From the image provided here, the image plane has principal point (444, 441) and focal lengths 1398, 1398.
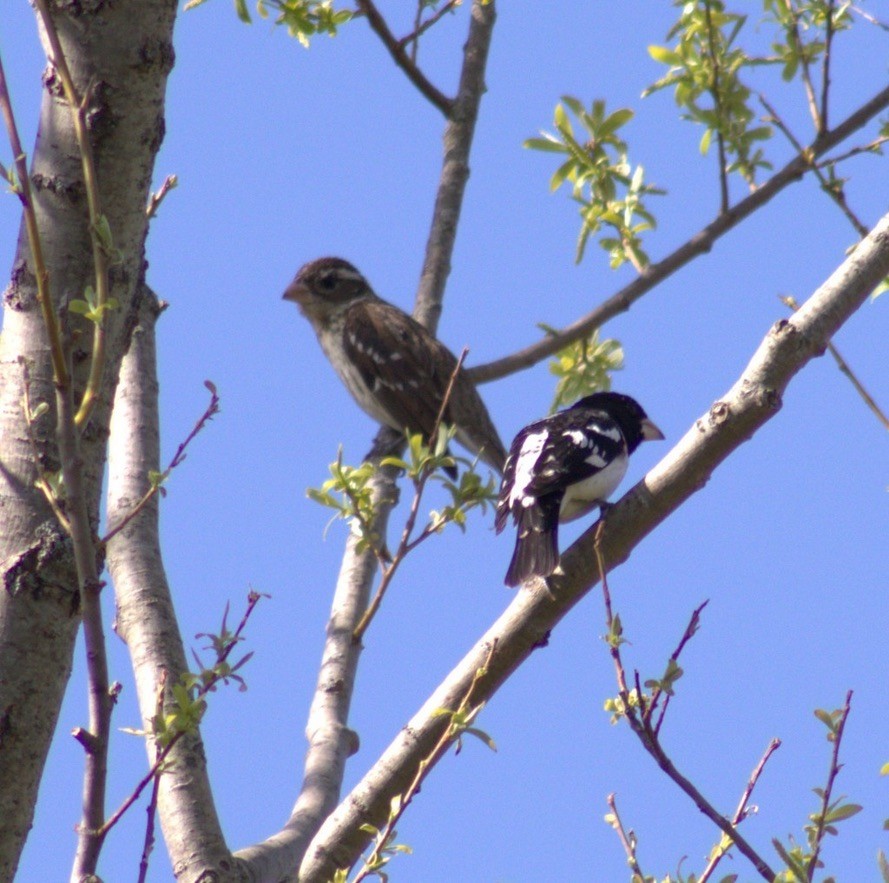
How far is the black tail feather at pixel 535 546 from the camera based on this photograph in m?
3.74

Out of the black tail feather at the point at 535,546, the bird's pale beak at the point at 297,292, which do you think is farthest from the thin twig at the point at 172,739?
the bird's pale beak at the point at 297,292

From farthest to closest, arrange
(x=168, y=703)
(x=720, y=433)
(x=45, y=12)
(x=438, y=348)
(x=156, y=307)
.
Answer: (x=438, y=348) < (x=156, y=307) < (x=168, y=703) < (x=720, y=433) < (x=45, y=12)

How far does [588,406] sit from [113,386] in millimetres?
3693

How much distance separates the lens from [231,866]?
3064 millimetres

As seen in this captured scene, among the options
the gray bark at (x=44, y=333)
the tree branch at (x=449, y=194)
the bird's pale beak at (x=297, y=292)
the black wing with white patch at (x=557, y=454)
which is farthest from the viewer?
the bird's pale beak at (x=297, y=292)

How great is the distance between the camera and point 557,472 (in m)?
4.70

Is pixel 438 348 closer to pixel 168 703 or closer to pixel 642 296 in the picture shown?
pixel 642 296

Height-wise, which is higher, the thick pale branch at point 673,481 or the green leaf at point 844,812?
the thick pale branch at point 673,481

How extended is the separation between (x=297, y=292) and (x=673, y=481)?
19.4 ft

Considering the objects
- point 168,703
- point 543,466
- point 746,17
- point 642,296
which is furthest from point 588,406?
point 168,703

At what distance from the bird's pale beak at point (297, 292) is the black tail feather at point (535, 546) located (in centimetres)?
443

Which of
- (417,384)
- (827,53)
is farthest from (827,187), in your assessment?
(417,384)

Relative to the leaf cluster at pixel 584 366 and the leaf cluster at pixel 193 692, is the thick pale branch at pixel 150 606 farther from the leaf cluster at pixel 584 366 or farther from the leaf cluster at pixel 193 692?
the leaf cluster at pixel 584 366

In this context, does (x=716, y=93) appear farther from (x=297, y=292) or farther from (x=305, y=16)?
(x=297, y=292)
